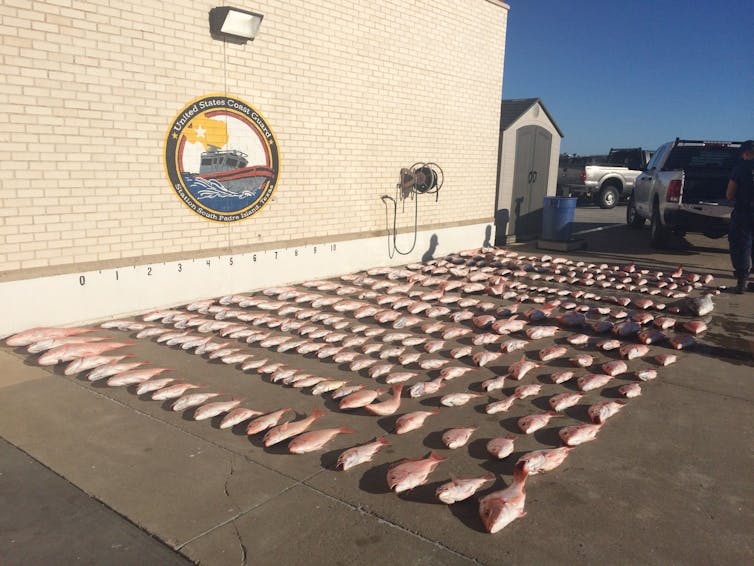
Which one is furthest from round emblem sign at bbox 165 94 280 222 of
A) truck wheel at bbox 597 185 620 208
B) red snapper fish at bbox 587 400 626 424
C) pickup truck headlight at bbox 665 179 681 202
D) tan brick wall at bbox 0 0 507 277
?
truck wheel at bbox 597 185 620 208

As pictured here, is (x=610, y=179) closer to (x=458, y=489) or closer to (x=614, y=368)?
(x=614, y=368)

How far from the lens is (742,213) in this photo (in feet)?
30.0

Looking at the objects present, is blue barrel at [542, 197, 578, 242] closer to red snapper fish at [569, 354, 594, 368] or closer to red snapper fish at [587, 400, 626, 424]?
red snapper fish at [569, 354, 594, 368]

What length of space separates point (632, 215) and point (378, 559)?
1764 cm

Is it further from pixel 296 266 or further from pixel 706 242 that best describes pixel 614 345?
pixel 706 242

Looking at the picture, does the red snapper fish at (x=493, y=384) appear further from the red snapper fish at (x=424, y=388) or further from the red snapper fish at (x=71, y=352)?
the red snapper fish at (x=71, y=352)

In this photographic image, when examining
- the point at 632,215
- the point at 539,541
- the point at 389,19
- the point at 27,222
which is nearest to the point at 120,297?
the point at 27,222

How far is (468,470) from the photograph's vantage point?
12.7 feet

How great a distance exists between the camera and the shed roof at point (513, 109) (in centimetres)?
1418

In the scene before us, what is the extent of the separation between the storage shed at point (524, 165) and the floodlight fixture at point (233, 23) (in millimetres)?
7743

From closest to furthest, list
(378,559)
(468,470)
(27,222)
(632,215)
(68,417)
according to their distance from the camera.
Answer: (378,559)
(468,470)
(68,417)
(27,222)
(632,215)

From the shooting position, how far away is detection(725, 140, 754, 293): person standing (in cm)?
898

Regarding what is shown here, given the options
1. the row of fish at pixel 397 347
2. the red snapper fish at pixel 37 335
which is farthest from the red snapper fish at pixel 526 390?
the red snapper fish at pixel 37 335

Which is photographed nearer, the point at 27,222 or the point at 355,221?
the point at 27,222
